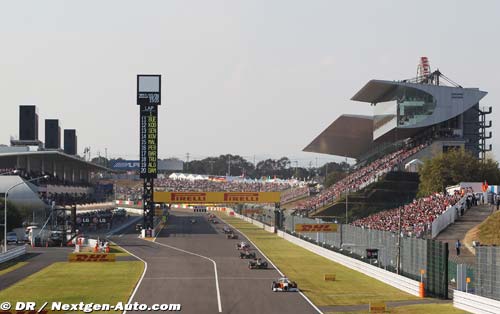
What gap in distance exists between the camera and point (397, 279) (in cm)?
5016

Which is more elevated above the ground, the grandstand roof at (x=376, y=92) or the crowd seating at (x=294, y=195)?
the grandstand roof at (x=376, y=92)

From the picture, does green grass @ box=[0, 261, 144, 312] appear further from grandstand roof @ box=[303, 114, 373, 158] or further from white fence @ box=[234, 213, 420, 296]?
grandstand roof @ box=[303, 114, 373, 158]

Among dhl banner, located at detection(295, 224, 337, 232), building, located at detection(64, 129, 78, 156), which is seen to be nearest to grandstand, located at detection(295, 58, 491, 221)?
dhl banner, located at detection(295, 224, 337, 232)

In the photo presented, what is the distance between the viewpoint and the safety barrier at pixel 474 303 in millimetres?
36291

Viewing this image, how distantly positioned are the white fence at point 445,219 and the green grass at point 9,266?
30.4 metres

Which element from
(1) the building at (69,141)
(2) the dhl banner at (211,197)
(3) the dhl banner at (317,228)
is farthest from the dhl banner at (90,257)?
(1) the building at (69,141)

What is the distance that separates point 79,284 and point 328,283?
569 inches

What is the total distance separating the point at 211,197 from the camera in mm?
117125

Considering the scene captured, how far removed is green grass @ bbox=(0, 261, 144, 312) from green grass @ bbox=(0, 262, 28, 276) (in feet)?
7.59

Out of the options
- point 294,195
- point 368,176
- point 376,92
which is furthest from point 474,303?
point 294,195

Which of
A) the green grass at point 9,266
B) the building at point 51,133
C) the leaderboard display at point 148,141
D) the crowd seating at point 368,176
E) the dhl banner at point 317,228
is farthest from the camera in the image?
the building at point 51,133

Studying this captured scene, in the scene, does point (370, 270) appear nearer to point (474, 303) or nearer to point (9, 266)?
point (474, 303)

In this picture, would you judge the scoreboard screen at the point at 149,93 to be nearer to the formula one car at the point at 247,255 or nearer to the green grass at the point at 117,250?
the green grass at the point at 117,250

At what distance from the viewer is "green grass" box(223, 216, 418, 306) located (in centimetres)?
4516
